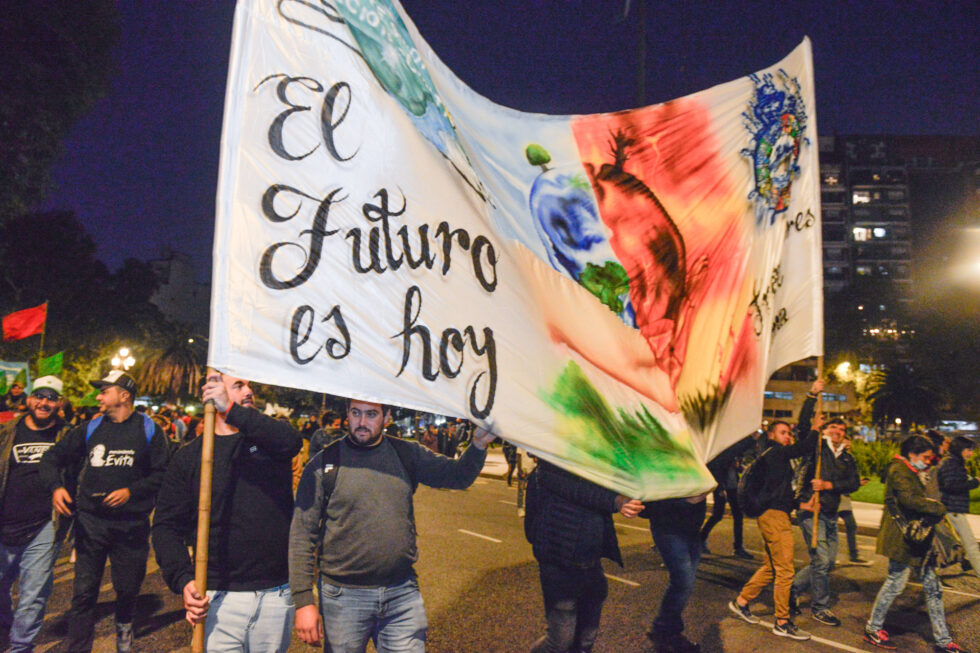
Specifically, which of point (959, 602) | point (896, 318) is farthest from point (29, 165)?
point (896, 318)

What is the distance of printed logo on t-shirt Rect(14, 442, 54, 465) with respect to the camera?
5.09 meters

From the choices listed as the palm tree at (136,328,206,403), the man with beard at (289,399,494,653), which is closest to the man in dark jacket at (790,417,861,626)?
the man with beard at (289,399,494,653)

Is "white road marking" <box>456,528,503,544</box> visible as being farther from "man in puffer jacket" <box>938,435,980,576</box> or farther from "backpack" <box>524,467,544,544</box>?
"backpack" <box>524,467,544,544</box>

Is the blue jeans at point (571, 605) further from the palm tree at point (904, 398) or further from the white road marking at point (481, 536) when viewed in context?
the palm tree at point (904, 398)

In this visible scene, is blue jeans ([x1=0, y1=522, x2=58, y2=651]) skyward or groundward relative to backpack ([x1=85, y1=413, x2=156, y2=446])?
groundward

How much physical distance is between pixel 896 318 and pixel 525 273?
86693 mm

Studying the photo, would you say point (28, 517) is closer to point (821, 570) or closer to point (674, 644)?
point (674, 644)

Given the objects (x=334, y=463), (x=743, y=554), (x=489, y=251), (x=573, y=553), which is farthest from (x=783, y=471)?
(x=334, y=463)

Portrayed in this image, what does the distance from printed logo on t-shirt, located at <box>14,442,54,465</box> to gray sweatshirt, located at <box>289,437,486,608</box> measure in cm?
316

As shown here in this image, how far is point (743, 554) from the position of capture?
905cm

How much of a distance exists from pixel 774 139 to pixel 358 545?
12.8 ft

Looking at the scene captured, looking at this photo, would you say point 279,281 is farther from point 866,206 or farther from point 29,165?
point 866,206

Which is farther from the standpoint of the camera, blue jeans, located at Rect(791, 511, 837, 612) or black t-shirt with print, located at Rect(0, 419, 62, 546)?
blue jeans, located at Rect(791, 511, 837, 612)

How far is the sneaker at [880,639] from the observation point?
5.51 metres
